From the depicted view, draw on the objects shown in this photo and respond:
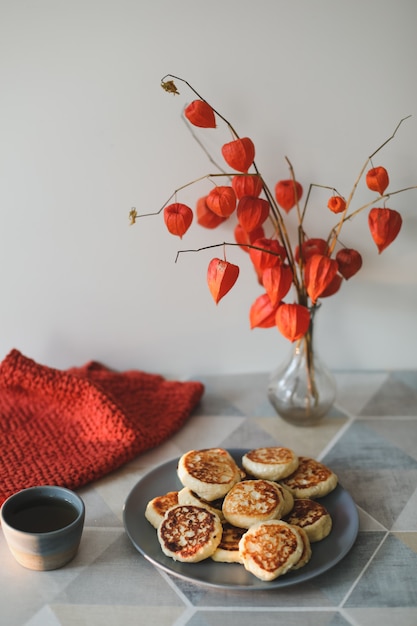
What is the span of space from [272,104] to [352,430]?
0.57m

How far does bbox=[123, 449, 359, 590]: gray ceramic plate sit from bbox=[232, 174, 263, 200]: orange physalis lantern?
0.45m

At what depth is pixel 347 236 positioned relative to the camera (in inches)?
49.6

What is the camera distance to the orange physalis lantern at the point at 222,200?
3.38 feet

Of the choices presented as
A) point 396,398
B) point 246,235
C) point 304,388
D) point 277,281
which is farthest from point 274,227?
point 396,398

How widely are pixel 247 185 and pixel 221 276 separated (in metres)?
0.18

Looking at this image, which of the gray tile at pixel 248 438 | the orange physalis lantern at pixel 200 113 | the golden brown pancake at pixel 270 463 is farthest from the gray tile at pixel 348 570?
the orange physalis lantern at pixel 200 113

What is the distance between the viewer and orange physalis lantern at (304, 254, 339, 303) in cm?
105

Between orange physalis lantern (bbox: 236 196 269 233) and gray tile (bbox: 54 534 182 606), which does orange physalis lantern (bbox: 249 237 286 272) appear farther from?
gray tile (bbox: 54 534 182 606)

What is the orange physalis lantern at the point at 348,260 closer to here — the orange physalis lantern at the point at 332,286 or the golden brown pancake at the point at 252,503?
the orange physalis lantern at the point at 332,286

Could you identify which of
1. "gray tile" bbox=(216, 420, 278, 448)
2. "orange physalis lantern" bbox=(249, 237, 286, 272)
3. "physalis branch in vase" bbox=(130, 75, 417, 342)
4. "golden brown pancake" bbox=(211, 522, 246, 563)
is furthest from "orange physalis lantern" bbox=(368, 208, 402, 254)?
"golden brown pancake" bbox=(211, 522, 246, 563)

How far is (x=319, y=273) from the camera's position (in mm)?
1054

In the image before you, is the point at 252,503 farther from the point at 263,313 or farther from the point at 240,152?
the point at 240,152

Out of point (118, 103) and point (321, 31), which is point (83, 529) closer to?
point (118, 103)

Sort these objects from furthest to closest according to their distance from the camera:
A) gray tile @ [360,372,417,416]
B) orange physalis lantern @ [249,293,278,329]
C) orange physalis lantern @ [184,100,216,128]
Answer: gray tile @ [360,372,417,416] < orange physalis lantern @ [249,293,278,329] < orange physalis lantern @ [184,100,216,128]
